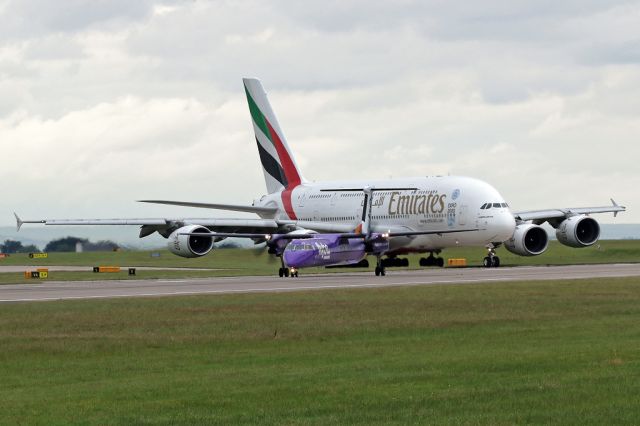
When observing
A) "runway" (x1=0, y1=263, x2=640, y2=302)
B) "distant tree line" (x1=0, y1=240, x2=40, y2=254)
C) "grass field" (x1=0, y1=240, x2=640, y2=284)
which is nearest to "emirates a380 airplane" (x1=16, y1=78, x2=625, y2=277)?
"grass field" (x1=0, y1=240, x2=640, y2=284)

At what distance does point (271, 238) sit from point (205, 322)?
108ft

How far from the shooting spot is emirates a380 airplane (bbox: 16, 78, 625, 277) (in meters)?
61.6

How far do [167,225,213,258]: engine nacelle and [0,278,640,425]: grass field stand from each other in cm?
2911

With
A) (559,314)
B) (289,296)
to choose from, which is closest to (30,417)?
(559,314)

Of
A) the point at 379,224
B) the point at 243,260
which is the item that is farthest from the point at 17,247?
the point at 379,224

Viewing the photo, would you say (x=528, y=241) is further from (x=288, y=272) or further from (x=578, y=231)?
(x=288, y=272)

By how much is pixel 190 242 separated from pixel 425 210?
1333 cm

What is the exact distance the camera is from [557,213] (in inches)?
2990

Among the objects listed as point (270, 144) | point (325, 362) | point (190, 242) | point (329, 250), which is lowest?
point (325, 362)

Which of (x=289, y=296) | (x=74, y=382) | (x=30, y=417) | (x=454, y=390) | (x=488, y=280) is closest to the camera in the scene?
(x=30, y=417)

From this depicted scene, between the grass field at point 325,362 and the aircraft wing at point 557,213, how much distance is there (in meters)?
37.9

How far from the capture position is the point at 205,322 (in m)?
30.2

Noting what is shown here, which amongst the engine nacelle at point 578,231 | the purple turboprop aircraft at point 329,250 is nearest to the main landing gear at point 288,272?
the purple turboprop aircraft at point 329,250

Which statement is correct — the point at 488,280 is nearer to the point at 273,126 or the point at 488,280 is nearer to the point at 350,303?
the point at 350,303
